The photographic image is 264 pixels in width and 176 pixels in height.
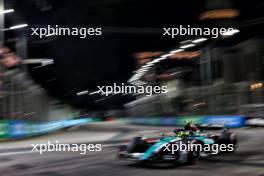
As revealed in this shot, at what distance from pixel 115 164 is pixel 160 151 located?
0.43 meters

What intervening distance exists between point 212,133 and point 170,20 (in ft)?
3.20

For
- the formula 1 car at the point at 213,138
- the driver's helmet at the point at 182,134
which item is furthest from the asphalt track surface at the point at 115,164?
the driver's helmet at the point at 182,134

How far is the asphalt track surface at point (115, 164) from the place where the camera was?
9.27 feet

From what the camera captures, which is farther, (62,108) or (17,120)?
(17,120)

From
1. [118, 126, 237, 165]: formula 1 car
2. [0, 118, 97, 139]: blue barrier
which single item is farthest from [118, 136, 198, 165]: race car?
[0, 118, 97, 139]: blue barrier

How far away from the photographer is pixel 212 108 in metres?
2.62

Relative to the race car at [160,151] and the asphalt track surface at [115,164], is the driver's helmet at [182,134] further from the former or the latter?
the asphalt track surface at [115,164]

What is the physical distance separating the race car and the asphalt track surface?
7 centimetres

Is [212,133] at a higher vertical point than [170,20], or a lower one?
lower

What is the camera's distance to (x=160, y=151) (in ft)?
10.6

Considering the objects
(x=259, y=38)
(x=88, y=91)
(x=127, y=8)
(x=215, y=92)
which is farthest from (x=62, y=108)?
(x=259, y=38)

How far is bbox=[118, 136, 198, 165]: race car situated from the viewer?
116 inches

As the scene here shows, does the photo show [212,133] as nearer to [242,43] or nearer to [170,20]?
[242,43]

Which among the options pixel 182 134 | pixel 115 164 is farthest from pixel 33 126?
pixel 182 134
